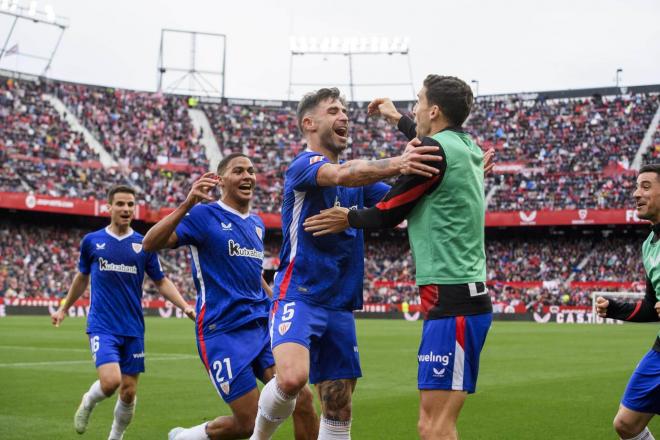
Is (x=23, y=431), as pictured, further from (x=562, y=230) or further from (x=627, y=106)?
(x=627, y=106)

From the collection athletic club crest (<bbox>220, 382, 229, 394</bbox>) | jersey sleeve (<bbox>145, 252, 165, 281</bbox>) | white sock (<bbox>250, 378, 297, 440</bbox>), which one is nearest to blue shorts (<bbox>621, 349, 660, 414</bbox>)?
white sock (<bbox>250, 378, 297, 440</bbox>)

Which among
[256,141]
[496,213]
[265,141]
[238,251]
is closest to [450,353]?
[238,251]

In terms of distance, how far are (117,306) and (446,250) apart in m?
4.97

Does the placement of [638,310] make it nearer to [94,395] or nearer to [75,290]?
[94,395]

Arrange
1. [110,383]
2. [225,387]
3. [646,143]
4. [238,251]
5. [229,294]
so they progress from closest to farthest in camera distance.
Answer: [225,387]
[229,294]
[238,251]
[110,383]
[646,143]

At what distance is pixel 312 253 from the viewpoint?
5.96 metres

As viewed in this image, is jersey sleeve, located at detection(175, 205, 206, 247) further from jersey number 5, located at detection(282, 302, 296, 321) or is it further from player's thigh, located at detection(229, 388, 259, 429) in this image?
jersey number 5, located at detection(282, 302, 296, 321)

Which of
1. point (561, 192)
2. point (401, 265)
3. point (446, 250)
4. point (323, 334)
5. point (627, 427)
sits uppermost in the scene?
point (561, 192)

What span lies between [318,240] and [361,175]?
29.1 inches

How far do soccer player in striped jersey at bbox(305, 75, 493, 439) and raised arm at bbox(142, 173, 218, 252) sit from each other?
1667 mm

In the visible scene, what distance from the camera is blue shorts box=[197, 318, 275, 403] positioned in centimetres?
676

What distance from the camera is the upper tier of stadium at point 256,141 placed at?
170 ft

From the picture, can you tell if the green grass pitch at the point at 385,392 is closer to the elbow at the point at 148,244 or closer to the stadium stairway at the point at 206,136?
the elbow at the point at 148,244

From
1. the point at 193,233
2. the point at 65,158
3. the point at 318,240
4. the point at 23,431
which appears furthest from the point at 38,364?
the point at 65,158
